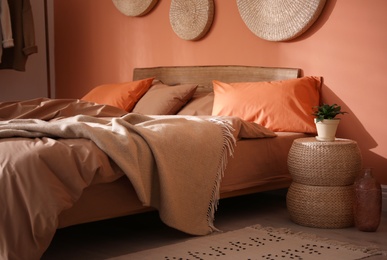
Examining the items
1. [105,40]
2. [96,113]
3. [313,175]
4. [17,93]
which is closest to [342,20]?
[313,175]

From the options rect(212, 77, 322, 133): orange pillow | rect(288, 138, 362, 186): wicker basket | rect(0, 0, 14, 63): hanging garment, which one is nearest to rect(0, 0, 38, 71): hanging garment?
rect(0, 0, 14, 63): hanging garment

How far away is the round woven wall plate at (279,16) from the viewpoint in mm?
4207

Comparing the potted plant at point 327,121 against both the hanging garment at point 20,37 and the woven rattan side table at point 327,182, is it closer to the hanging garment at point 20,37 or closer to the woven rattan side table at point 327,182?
the woven rattan side table at point 327,182

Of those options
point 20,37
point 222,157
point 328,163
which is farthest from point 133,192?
point 20,37

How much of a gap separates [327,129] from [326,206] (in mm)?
404

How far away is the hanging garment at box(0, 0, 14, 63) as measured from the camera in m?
5.47

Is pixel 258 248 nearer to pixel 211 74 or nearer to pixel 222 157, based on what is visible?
pixel 222 157

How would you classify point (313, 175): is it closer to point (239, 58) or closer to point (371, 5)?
point (371, 5)

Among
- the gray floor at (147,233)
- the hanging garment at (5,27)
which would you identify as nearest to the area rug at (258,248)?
the gray floor at (147,233)

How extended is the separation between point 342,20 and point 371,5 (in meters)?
0.21

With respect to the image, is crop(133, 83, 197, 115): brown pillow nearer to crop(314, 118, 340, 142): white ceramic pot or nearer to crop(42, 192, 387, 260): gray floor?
crop(42, 192, 387, 260): gray floor

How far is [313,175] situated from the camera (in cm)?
346

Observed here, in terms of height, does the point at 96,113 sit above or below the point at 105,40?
below

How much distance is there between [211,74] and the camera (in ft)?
16.0
